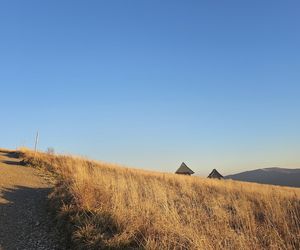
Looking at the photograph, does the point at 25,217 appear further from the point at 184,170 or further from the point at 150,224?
the point at 184,170

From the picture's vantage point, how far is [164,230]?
6.25 meters

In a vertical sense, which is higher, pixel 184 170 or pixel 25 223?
pixel 184 170

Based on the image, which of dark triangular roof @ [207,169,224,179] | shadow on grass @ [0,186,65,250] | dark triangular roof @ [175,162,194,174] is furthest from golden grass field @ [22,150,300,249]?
dark triangular roof @ [175,162,194,174]

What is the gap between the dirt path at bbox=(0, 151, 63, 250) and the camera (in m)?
7.67

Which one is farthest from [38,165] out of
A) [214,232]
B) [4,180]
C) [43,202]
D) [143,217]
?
[214,232]

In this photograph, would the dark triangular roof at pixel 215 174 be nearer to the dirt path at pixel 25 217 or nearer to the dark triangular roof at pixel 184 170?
the dark triangular roof at pixel 184 170

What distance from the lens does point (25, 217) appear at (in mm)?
9312

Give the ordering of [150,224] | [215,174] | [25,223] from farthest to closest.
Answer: [215,174]
[25,223]
[150,224]

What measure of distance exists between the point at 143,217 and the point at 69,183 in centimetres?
457

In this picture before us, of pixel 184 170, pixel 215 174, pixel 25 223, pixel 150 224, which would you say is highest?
pixel 184 170

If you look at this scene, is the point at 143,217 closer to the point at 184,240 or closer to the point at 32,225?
the point at 184,240

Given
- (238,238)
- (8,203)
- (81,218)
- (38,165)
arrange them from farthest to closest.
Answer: (38,165) → (8,203) → (81,218) → (238,238)

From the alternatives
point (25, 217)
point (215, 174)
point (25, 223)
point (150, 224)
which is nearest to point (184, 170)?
point (215, 174)

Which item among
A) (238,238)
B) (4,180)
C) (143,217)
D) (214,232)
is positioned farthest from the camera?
(4,180)
